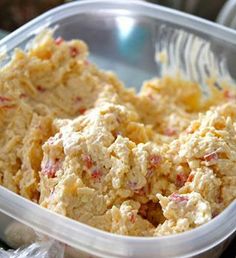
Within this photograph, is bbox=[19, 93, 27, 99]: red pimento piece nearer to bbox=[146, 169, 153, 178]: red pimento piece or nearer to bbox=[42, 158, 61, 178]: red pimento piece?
bbox=[42, 158, 61, 178]: red pimento piece

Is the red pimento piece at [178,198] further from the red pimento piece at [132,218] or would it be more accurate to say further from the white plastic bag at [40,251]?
the white plastic bag at [40,251]

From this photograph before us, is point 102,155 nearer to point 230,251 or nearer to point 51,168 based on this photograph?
point 51,168

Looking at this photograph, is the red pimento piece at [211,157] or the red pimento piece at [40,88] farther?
the red pimento piece at [40,88]

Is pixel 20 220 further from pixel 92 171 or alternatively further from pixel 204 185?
pixel 204 185

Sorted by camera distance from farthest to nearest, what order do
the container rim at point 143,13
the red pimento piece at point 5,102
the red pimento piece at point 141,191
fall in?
1. the container rim at point 143,13
2. the red pimento piece at point 5,102
3. the red pimento piece at point 141,191

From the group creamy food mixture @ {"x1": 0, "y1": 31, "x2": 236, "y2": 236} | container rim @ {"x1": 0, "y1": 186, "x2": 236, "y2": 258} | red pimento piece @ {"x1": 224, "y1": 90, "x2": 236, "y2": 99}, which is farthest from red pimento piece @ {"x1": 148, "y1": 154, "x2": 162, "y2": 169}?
red pimento piece @ {"x1": 224, "y1": 90, "x2": 236, "y2": 99}

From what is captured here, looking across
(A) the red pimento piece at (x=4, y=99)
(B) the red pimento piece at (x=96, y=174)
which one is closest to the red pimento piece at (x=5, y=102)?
(A) the red pimento piece at (x=4, y=99)

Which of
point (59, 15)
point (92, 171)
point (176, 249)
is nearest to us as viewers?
point (176, 249)

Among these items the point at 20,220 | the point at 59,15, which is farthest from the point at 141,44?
the point at 20,220

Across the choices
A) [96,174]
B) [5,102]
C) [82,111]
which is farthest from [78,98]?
[96,174]

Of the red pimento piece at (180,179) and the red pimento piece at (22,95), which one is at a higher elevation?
the red pimento piece at (22,95)
